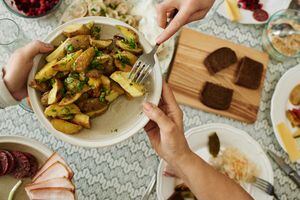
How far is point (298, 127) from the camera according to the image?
145cm

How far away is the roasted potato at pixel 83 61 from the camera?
0.97 metres

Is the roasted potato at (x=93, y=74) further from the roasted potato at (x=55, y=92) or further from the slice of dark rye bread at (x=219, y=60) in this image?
the slice of dark rye bread at (x=219, y=60)

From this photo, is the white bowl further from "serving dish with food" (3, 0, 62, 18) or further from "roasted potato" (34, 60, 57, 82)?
"serving dish with food" (3, 0, 62, 18)

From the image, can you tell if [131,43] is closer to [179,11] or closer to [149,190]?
[179,11]

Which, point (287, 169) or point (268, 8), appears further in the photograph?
point (268, 8)

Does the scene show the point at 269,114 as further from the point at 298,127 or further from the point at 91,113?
the point at 91,113

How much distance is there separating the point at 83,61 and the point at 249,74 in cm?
70

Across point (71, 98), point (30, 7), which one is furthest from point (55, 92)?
point (30, 7)


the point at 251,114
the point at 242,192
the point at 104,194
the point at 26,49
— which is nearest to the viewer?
the point at 26,49

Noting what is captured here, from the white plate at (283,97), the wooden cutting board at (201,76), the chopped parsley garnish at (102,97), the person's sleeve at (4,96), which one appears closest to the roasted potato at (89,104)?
the chopped parsley garnish at (102,97)

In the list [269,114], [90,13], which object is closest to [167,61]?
[90,13]

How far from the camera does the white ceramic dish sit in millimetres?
1035

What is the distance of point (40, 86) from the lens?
987 mm

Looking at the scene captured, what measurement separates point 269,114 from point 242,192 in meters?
0.42
